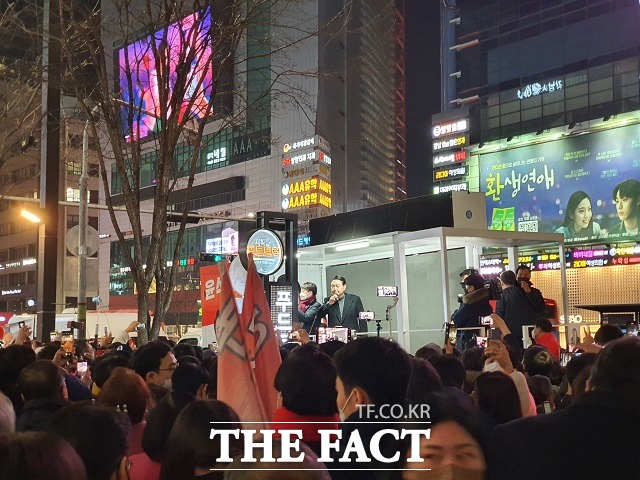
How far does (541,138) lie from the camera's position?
44.3 metres

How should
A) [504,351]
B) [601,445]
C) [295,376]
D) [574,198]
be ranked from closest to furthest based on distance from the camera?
1. [601,445]
2. [295,376]
3. [504,351]
4. [574,198]

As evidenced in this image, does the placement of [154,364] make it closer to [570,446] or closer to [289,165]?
[570,446]

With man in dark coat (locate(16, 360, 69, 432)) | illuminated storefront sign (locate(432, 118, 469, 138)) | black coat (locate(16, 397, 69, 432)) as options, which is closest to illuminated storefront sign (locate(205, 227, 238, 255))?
illuminated storefront sign (locate(432, 118, 469, 138))

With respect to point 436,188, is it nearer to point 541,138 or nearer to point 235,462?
point 541,138

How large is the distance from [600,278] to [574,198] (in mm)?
5185

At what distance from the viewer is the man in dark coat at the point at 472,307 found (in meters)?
10.6

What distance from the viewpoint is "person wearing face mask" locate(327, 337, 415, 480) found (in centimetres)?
310

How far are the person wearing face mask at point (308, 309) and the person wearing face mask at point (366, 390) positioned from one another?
33.1ft

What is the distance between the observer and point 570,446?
244cm

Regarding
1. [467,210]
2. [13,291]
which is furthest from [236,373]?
[13,291]

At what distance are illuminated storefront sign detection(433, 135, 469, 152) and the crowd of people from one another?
172ft

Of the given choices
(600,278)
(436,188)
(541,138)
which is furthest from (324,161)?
(600,278)

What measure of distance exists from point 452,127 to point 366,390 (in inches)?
2178

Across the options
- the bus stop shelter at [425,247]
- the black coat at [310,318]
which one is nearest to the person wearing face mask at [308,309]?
the black coat at [310,318]
